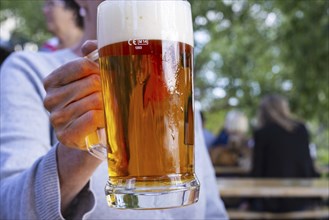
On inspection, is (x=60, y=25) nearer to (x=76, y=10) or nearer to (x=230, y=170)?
(x=76, y=10)

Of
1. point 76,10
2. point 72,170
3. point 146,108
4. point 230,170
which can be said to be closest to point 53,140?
point 72,170

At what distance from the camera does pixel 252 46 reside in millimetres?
8328

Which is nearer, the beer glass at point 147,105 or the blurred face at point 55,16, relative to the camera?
the beer glass at point 147,105

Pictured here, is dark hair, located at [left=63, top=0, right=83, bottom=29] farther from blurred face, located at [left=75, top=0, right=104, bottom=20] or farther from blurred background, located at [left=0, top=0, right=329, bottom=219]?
blurred background, located at [left=0, top=0, right=329, bottom=219]

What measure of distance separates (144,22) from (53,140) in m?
0.56

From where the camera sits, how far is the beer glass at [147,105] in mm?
555

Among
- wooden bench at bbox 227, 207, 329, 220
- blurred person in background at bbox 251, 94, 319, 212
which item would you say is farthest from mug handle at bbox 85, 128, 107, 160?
blurred person in background at bbox 251, 94, 319, 212

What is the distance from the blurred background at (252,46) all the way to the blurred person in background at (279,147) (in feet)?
2.71

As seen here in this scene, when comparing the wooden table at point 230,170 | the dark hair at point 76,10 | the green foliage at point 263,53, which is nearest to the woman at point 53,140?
the dark hair at point 76,10

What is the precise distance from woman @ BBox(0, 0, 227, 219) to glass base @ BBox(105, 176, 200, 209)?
11 centimetres

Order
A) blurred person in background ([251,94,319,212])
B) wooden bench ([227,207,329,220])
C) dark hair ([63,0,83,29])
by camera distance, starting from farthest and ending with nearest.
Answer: blurred person in background ([251,94,319,212])
wooden bench ([227,207,329,220])
dark hair ([63,0,83,29])

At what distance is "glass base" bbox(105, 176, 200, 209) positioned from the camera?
0.55m

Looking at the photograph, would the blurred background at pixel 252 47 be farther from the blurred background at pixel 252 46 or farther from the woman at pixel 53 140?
the woman at pixel 53 140

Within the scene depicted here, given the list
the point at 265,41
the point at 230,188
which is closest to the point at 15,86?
the point at 230,188
